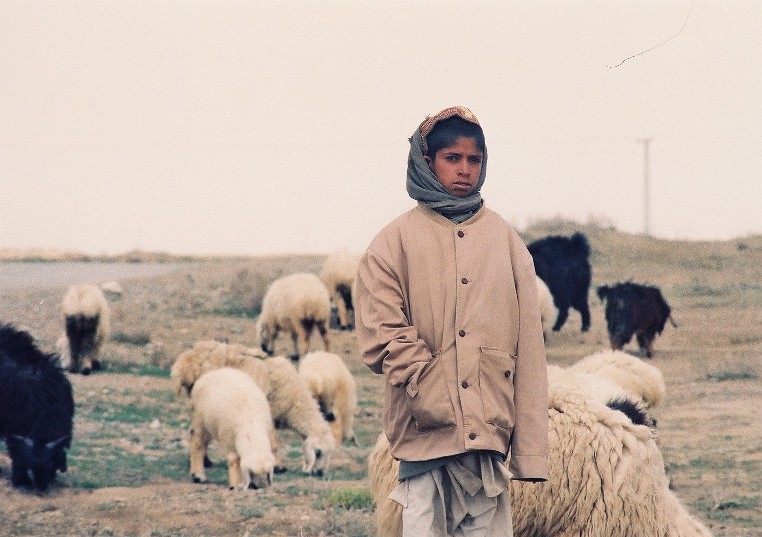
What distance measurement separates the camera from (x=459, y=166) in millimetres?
4090

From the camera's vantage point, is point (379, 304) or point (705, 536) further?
point (705, 536)

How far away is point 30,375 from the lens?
10992 millimetres

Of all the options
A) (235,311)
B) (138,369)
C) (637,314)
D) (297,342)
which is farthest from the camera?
(235,311)

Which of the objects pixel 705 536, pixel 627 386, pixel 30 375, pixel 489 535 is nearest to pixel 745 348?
pixel 627 386

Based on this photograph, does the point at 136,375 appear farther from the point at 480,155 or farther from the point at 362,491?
the point at 480,155

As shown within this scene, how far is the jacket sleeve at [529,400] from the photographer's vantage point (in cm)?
398

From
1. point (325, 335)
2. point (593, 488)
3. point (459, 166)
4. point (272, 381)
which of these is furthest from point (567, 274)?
point (459, 166)

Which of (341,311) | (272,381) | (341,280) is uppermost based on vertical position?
(341,280)

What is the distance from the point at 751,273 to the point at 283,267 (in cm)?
1127

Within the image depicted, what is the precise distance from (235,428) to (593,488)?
18.3 ft

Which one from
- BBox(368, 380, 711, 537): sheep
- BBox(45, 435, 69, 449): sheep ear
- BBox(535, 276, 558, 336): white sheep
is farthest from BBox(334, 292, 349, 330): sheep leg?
BBox(368, 380, 711, 537): sheep

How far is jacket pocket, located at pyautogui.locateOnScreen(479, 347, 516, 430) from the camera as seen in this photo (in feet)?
12.8

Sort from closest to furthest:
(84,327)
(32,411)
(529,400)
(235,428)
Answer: (529,400) → (235,428) → (32,411) → (84,327)

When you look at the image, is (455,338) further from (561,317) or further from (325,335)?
(561,317)
